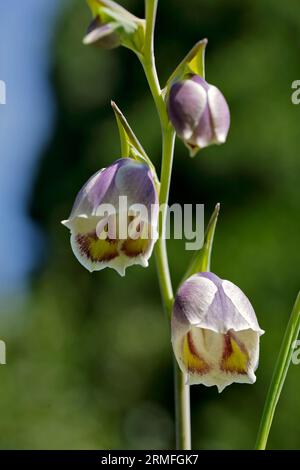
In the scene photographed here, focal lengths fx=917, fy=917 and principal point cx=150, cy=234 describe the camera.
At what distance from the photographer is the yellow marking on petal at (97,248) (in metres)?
1.07

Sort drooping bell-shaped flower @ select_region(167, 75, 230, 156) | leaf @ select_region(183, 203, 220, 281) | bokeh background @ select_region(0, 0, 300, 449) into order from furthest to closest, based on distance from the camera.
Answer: bokeh background @ select_region(0, 0, 300, 449) < leaf @ select_region(183, 203, 220, 281) < drooping bell-shaped flower @ select_region(167, 75, 230, 156)

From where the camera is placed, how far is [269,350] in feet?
12.6

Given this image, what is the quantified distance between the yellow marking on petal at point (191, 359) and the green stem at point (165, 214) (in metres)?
0.03

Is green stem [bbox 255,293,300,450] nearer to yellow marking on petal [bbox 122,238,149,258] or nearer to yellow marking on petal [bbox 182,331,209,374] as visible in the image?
yellow marking on petal [bbox 182,331,209,374]

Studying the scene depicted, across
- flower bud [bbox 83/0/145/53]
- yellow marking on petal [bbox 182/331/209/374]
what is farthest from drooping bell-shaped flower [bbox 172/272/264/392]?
flower bud [bbox 83/0/145/53]

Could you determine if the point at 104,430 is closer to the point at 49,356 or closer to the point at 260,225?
the point at 49,356

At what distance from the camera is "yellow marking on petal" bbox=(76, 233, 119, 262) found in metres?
1.07

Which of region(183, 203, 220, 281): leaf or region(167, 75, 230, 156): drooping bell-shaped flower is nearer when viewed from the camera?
region(167, 75, 230, 156): drooping bell-shaped flower

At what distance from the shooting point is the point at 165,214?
Result: 1.06 metres

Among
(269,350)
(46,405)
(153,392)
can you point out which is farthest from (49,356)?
(269,350)

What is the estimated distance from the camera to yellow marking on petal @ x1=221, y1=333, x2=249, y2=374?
3.42ft

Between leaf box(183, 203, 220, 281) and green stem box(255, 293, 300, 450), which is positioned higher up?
leaf box(183, 203, 220, 281)

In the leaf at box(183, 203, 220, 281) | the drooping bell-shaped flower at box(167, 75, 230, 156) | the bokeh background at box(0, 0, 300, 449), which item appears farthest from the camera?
the bokeh background at box(0, 0, 300, 449)

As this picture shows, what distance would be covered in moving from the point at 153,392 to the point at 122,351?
252 millimetres
